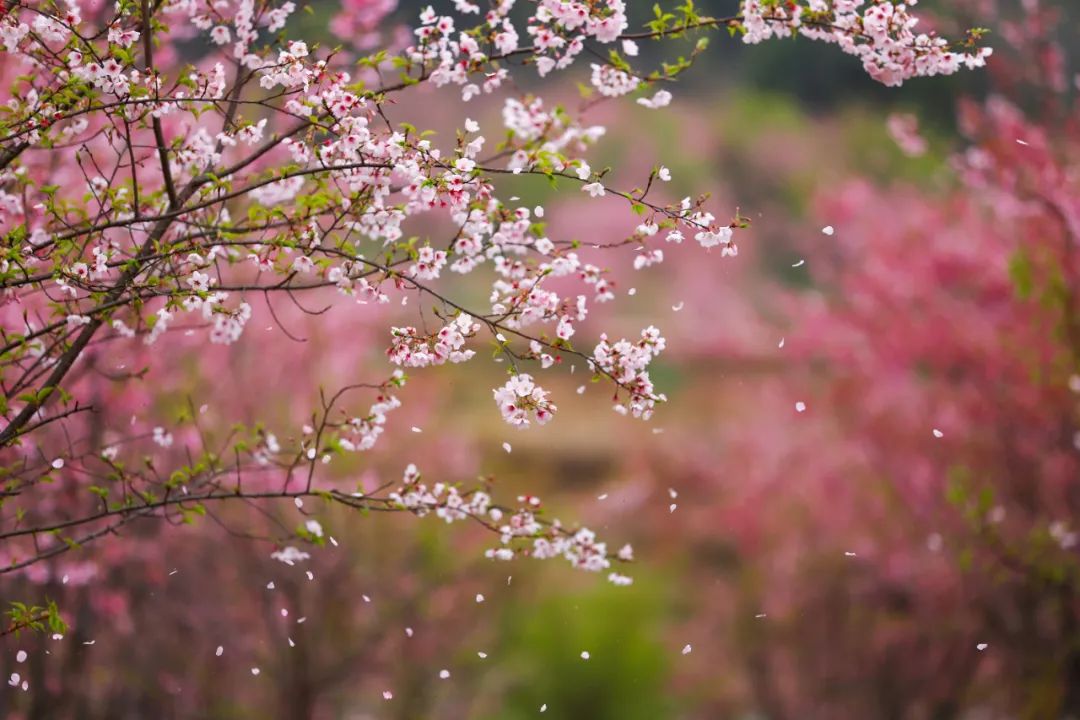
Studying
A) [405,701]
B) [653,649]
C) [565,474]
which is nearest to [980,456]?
[653,649]

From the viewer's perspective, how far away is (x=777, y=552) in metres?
7.72

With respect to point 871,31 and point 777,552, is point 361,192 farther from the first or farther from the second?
point 777,552

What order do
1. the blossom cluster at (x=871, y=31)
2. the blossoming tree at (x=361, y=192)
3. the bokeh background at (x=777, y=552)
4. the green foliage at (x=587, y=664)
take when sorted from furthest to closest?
1. the green foliage at (x=587, y=664)
2. the bokeh background at (x=777, y=552)
3. the blossom cluster at (x=871, y=31)
4. the blossoming tree at (x=361, y=192)

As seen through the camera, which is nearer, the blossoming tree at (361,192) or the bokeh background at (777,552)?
the blossoming tree at (361,192)

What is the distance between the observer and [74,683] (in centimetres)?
516

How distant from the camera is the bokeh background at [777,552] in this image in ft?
18.2

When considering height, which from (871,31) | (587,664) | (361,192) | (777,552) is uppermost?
(361,192)

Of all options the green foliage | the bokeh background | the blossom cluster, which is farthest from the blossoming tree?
the green foliage

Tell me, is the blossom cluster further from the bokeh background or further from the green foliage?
the green foliage

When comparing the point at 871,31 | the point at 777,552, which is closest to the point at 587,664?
the point at 777,552

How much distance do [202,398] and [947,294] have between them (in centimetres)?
446

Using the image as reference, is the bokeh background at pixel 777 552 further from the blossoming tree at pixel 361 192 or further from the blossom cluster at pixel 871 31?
the blossom cluster at pixel 871 31

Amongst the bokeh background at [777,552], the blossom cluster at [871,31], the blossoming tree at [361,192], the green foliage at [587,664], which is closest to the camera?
the blossoming tree at [361,192]

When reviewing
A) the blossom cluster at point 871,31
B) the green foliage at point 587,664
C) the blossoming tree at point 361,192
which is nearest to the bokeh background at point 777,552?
the green foliage at point 587,664
